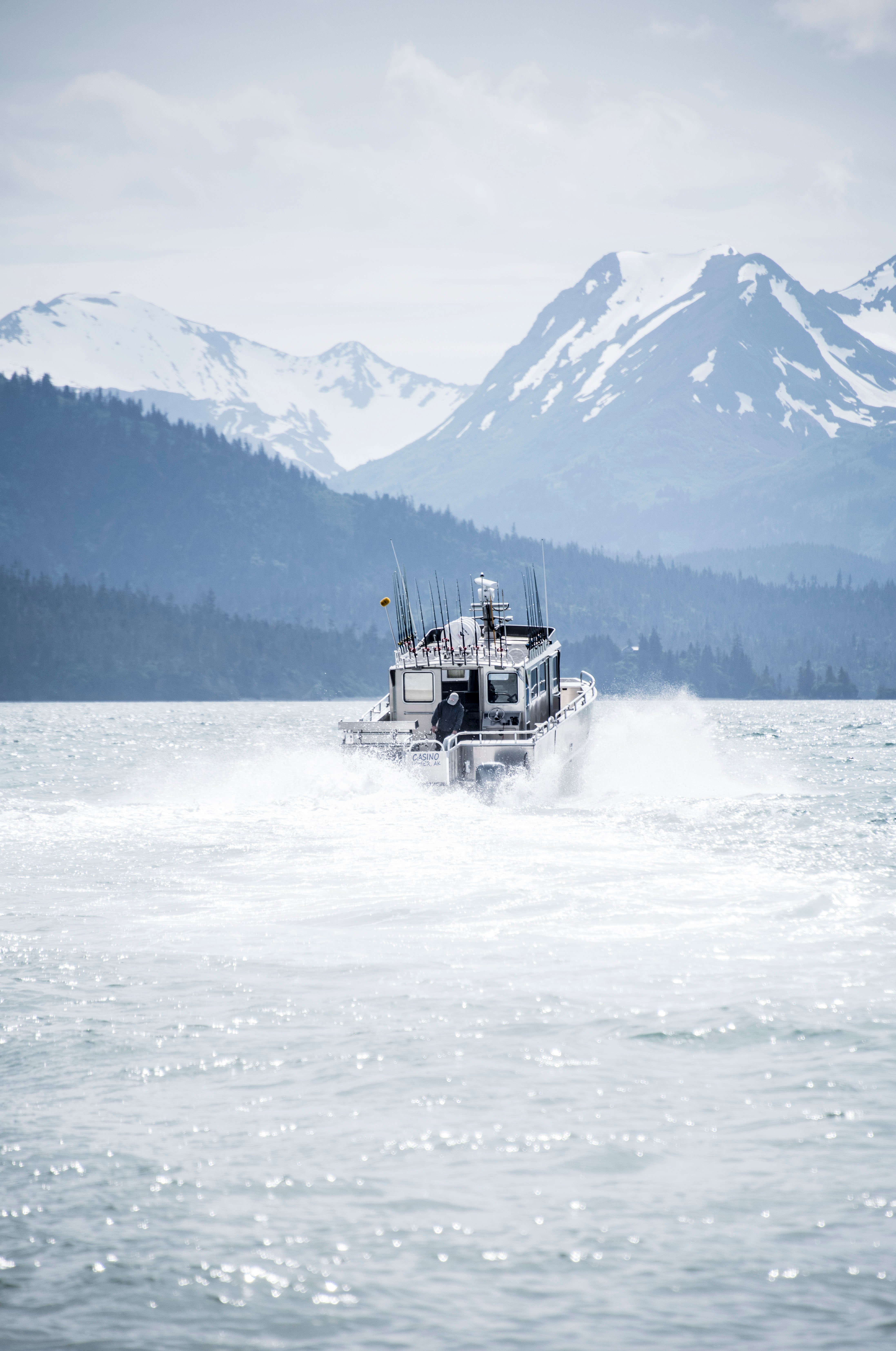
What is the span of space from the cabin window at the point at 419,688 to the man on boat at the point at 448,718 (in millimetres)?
1926

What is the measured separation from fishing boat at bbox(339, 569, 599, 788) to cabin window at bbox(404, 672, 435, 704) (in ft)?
0.08

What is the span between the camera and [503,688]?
45438mm

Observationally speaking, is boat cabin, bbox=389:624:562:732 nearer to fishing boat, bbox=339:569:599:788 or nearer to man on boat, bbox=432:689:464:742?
fishing boat, bbox=339:569:599:788

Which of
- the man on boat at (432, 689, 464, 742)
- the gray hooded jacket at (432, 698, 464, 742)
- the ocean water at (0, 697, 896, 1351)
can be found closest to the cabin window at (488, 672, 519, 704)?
the man on boat at (432, 689, 464, 742)

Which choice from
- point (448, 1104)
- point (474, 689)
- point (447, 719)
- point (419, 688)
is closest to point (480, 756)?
point (447, 719)

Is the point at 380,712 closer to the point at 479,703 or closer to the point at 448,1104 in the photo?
the point at 479,703

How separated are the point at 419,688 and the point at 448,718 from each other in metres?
2.82

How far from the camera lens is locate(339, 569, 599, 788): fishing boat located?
139 feet

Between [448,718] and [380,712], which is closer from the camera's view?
[448,718]

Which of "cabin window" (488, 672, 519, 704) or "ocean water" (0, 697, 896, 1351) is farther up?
"cabin window" (488, 672, 519, 704)

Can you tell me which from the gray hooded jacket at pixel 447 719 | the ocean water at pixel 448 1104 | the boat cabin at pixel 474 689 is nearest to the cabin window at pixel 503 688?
the boat cabin at pixel 474 689

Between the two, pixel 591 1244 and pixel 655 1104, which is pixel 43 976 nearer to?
pixel 655 1104

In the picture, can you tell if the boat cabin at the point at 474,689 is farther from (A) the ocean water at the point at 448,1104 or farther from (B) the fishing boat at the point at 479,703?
(A) the ocean water at the point at 448,1104

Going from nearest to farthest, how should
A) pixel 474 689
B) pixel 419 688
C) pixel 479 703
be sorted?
1. pixel 479 703
2. pixel 474 689
3. pixel 419 688
